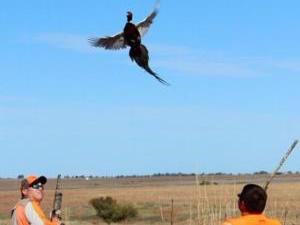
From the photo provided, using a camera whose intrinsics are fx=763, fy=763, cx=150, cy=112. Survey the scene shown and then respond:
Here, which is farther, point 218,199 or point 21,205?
point 218,199

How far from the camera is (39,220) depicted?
6684 mm

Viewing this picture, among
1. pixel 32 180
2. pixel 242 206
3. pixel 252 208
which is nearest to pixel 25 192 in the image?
pixel 32 180

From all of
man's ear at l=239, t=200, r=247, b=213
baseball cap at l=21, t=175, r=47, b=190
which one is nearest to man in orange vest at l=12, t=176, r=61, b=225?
baseball cap at l=21, t=175, r=47, b=190

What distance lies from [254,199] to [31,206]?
6.93 feet

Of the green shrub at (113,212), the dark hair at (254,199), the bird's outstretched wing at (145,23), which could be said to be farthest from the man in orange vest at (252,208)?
the green shrub at (113,212)

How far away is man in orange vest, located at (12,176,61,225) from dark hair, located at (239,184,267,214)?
6.25 ft

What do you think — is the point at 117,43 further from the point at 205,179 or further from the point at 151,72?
the point at 205,179

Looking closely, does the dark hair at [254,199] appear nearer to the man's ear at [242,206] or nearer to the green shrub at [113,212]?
the man's ear at [242,206]

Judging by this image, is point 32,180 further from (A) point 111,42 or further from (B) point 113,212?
(B) point 113,212

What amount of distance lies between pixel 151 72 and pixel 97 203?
3775cm

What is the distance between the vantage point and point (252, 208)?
18.7 ft

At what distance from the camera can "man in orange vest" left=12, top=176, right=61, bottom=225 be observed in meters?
6.70

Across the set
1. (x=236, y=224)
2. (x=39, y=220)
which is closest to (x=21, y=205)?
A: (x=39, y=220)

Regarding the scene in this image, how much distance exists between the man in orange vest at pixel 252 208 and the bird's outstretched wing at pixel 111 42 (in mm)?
1631
